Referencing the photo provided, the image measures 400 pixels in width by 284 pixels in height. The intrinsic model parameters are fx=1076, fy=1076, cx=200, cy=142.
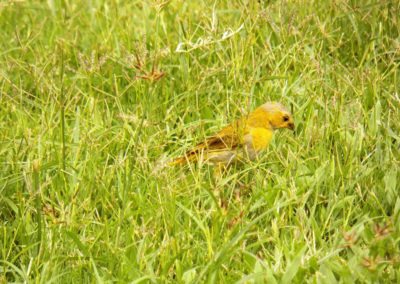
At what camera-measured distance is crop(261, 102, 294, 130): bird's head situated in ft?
18.2

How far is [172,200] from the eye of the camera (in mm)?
4664

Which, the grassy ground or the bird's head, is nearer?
the grassy ground

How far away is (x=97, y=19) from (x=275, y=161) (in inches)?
→ 79.0

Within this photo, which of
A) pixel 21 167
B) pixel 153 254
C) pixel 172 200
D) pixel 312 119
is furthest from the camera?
pixel 312 119

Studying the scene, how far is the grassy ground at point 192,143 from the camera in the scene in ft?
14.4

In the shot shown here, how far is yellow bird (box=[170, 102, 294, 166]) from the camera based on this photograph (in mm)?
5330

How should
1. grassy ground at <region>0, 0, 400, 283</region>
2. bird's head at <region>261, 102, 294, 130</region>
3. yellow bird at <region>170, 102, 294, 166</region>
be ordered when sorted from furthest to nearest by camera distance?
bird's head at <region>261, 102, 294, 130</region>, yellow bird at <region>170, 102, 294, 166</region>, grassy ground at <region>0, 0, 400, 283</region>

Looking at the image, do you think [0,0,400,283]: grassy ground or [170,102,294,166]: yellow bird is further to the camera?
[170,102,294,166]: yellow bird

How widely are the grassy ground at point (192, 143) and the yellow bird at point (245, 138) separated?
3.2 inches

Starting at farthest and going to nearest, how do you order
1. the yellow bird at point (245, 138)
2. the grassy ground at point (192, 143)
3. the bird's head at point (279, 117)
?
the bird's head at point (279, 117), the yellow bird at point (245, 138), the grassy ground at point (192, 143)

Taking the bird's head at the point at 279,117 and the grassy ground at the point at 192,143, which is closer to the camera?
the grassy ground at the point at 192,143

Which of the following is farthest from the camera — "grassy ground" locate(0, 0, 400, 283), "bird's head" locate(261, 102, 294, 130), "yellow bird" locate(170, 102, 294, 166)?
"bird's head" locate(261, 102, 294, 130)

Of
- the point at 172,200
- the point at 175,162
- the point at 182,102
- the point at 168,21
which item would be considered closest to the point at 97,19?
the point at 168,21

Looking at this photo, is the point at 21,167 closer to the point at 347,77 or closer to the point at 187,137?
the point at 187,137
